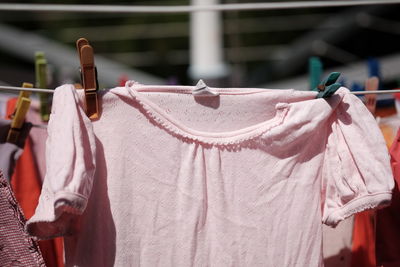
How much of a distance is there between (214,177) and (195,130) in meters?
0.08

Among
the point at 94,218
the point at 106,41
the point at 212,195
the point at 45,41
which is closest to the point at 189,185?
the point at 212,195

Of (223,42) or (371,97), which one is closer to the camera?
(371,97)

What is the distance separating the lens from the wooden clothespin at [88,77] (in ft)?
2.32

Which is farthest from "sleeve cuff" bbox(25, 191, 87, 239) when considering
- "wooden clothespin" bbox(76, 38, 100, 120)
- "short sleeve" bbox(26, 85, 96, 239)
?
"wooden clothespin" bbox(76, 38, 100, 120)

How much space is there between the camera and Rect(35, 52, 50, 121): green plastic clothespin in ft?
3.03

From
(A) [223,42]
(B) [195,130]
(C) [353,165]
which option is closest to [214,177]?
(B) [195,130]

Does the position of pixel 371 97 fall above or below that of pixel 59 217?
above

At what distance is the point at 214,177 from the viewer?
29.1 inches

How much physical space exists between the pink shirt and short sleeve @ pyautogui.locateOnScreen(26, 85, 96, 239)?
2 cm

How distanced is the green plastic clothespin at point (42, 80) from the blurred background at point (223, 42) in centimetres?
147

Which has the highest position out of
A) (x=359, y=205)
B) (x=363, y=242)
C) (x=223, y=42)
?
(x=223, y=42)

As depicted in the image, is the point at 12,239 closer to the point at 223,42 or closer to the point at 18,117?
the point at 18,117

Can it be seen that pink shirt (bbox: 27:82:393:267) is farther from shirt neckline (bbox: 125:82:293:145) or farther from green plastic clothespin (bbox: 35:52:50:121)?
green plastic clothespin (bbox: 35:52:50:121)

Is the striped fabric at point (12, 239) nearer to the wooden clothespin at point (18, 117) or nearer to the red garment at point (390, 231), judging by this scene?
the wooden clothespin at point (18, 117)
